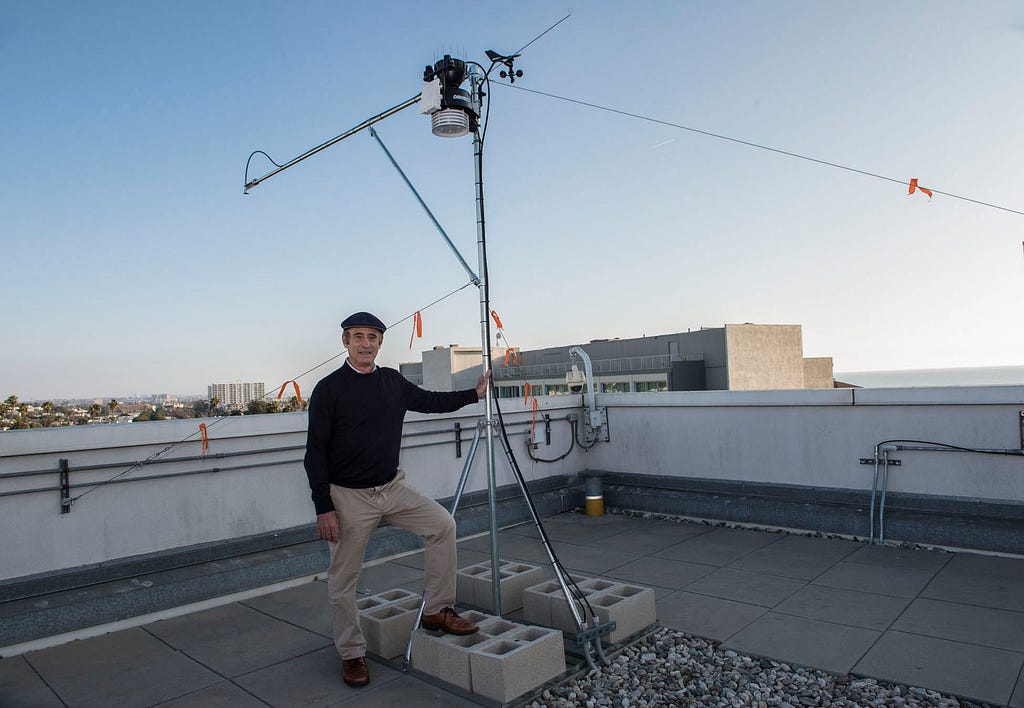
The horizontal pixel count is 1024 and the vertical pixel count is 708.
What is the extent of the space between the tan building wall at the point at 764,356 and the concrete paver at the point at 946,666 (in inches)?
1415

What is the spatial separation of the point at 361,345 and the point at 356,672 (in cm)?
162

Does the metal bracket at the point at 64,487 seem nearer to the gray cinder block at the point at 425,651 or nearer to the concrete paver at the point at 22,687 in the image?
the concrete paver at the point at 22,687

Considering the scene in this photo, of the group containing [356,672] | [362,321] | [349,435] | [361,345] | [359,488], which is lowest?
[356,672]

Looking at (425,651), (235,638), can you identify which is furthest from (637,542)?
(235,638)

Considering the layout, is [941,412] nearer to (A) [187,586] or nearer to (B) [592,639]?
(B) [592,639]

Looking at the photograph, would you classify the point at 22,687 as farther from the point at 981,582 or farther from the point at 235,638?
the point at 981,582

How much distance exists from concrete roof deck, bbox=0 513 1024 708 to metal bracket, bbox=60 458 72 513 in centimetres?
84

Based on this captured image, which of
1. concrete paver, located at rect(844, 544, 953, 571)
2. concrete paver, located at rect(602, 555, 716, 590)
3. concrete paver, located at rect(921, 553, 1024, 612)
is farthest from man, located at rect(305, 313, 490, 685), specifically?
concrete paver, located at rect(844, 544, 953, 571)

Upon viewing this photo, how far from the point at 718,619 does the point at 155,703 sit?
3106mm

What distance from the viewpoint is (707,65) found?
7992 millimetres

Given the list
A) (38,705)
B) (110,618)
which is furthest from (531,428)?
(38,705)

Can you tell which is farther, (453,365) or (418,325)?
(453,365)

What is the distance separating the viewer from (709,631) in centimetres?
393

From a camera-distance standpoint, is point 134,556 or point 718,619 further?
point 134,556
